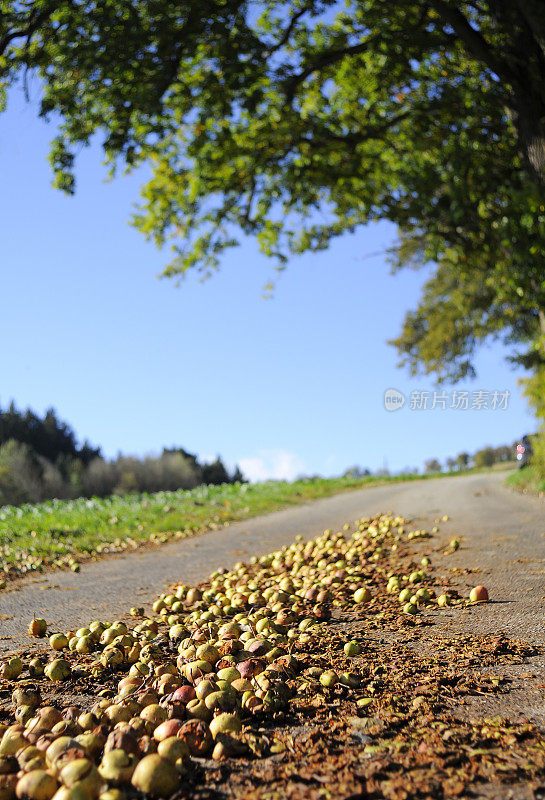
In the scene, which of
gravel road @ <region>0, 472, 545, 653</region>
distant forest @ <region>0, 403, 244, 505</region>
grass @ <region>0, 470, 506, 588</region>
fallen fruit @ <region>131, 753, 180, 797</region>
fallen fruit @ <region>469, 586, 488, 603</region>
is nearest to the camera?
fallen fruit @ <region>131, 753, 180, 797</region>

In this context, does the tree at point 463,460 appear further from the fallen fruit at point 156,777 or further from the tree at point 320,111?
the fallen fruit at point 156,777

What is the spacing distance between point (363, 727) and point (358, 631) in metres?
1.15

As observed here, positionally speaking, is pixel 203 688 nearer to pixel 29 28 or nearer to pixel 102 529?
pixel 102 529

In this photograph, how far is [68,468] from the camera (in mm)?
34969

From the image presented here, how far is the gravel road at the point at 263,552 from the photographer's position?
3242mm

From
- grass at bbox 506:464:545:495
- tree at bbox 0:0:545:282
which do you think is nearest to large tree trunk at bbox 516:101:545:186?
tree at bbox 0:0:545:282

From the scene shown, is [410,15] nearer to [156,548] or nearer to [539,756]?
[156,548]

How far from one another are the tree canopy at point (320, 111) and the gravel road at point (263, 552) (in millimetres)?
4223

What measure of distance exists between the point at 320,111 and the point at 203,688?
11.8 m

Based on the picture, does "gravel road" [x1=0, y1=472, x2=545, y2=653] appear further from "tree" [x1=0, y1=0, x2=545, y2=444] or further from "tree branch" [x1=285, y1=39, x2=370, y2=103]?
"tree branch" [x1=285, y1=39, x2=370, y2=103]

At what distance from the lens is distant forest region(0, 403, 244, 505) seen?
101 feet

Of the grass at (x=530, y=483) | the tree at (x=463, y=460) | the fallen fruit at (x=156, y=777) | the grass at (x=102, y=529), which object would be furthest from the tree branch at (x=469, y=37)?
the tree at (x=463, y=460)

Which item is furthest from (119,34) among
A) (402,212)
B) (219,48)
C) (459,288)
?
(459,288)

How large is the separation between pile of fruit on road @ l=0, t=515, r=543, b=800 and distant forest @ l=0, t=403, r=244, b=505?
2954 cm
